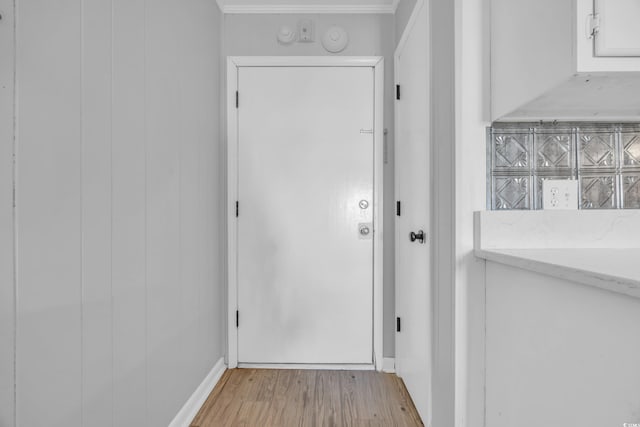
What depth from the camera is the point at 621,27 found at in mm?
853

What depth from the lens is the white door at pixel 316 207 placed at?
2.27 meters

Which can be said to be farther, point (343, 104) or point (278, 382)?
point (343, 104)

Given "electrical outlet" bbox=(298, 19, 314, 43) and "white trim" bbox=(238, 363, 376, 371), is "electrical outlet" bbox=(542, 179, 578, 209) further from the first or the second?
"electrical outlet" bbox=(298, 19, 314, 43)

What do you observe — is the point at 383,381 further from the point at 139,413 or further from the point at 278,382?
the point at 139,413

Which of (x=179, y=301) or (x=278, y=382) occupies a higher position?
(x=179, y=301)

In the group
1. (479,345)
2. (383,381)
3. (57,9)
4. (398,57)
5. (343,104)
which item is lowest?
(383,381)

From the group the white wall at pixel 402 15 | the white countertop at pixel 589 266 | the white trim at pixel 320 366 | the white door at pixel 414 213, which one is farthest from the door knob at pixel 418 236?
the white wall at pixel 402 15

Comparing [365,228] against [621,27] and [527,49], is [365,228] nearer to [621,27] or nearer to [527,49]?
[527,49]

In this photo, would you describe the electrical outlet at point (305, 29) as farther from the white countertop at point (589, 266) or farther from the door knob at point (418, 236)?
the white countertop at point (589, 266)

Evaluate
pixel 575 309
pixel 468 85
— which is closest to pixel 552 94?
pixel 468 85

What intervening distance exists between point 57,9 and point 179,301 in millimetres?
1192

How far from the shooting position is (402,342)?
210 centimetres

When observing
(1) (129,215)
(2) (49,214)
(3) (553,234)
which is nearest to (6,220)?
(2) (49,214)

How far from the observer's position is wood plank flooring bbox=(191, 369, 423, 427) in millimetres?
1735
